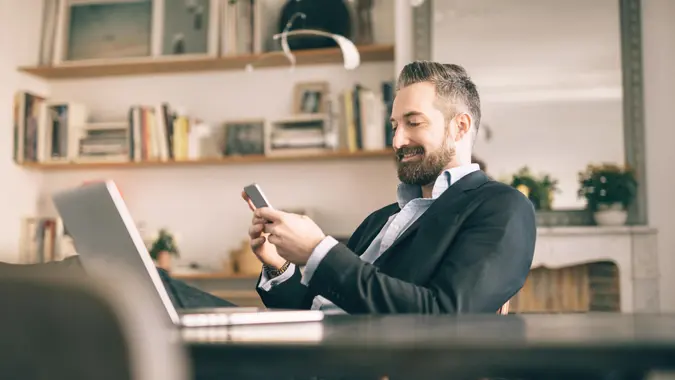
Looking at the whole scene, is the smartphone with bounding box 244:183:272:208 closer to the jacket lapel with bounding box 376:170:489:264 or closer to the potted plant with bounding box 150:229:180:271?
the jacket lapel with bounding box 376:170:489:264

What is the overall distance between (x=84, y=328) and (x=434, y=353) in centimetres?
32

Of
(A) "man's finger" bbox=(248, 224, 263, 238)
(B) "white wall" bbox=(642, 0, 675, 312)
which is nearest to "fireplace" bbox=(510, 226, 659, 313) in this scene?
(B) "white wall" bbox=(642, 0, 675, 312)

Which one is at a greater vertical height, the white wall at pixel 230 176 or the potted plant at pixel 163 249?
the white wall at pixel 230 176

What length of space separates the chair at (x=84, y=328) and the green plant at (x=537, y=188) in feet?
11.4

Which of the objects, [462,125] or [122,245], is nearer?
[122,245]

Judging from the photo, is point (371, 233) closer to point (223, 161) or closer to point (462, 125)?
point (462, 125)

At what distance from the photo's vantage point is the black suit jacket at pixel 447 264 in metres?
1.25

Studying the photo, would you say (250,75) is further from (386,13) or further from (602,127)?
(602,127)

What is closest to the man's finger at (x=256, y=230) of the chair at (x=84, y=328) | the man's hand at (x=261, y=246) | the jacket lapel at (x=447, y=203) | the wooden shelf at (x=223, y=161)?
the man's hand at (x=261, y=246)

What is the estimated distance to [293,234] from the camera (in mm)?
1271

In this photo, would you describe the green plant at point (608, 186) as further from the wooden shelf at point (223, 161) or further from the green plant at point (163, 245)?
the green plant at point (163, 245)

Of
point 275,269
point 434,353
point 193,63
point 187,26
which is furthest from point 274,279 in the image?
point 187,26

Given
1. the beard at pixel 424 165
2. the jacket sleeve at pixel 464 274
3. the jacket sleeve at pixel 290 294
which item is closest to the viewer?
the jacket sleeve at pixel 464 274

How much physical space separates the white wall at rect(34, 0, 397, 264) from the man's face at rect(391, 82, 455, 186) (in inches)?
80.7
